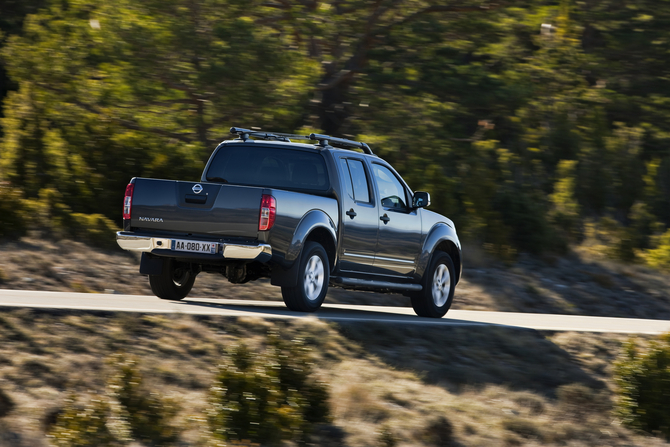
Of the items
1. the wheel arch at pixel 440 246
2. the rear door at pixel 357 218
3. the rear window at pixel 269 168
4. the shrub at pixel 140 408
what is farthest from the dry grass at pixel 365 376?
the rear window at pixel 269 168

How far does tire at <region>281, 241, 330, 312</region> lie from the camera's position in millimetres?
10250

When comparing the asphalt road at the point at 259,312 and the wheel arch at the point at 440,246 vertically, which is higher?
the wheel arch at the point at 440,246

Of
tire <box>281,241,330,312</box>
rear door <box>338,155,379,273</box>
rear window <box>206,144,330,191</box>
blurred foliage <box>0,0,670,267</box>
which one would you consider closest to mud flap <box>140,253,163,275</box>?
rear window <box>206,144,330,191</box>

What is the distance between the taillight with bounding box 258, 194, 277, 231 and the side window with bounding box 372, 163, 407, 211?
216 centimetres

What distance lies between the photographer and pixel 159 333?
28.6 feet

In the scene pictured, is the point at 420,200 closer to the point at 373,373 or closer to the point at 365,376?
the point at 373,373

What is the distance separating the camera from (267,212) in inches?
381

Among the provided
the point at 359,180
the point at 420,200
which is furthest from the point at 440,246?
the point at 359,180

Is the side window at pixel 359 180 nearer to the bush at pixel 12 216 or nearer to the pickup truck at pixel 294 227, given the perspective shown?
the pickup truck at pixel 294 227

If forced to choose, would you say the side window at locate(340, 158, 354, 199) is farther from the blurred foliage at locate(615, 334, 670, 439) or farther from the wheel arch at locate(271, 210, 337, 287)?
the blurred foliage at locate(615, 334, 670, 439)

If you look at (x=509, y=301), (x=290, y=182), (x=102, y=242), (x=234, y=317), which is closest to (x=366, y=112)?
Result: (x=509, y=301)

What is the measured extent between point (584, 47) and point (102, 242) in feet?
47.8

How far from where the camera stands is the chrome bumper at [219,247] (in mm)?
9664

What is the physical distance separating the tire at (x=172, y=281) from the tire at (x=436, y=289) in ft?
9.17
